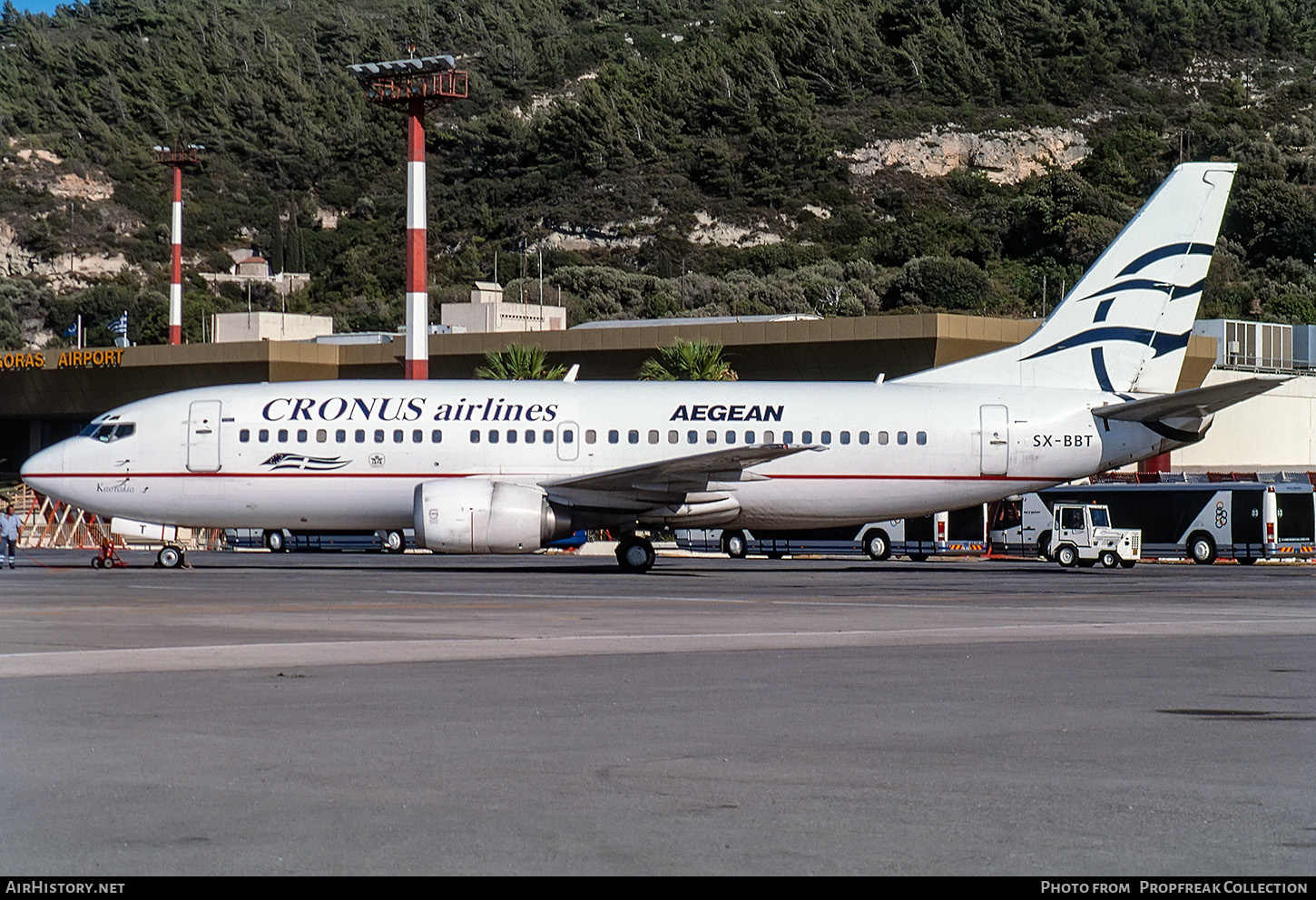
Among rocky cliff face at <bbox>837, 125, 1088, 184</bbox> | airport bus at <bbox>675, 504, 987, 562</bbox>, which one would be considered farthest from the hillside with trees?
airport bus at <bbox>675, 504, 987, 562</bbox>

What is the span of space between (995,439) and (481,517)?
12.1m

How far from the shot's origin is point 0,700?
1174 cm

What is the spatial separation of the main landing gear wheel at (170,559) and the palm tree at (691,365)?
34.5 metres

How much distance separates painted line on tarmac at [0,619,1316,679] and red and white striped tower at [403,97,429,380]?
140 feet

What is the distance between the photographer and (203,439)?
117 feet

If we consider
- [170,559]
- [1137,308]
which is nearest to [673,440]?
[1137,308]

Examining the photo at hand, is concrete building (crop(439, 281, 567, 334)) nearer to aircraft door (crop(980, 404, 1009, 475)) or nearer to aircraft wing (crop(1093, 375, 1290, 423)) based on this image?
aircraft door (crop(980, 404, 1009, 475))

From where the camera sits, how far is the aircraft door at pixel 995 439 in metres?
37.6

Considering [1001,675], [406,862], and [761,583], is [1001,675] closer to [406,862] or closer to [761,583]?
[406,862]

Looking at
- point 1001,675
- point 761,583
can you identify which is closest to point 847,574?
point 761,583

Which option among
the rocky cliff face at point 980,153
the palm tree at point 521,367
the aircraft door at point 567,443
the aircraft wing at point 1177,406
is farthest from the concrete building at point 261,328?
the rocky cliff face at point 980,153

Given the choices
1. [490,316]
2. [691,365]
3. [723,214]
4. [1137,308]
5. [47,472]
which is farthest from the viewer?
[723,214]

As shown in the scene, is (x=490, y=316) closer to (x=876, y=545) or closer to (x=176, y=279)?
(x=176, y=279)

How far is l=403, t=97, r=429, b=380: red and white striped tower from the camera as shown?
199 feet
